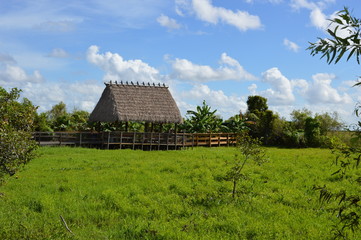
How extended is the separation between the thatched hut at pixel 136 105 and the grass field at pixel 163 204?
13.6 metres

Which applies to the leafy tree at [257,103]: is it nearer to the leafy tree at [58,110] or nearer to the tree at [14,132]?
the leafy tree at [58,110]

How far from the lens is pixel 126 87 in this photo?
106ft

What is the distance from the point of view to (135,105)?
30.5 metres

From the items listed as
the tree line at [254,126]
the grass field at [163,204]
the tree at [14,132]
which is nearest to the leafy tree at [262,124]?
the tree line at [254,126]

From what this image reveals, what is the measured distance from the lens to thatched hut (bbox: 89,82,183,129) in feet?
97.3

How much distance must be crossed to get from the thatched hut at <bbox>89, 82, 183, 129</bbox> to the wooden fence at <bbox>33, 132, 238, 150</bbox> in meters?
1.51

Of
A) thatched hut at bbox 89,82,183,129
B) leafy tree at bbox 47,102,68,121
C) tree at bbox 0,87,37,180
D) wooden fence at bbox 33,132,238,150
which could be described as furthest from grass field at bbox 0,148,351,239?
leafy tree at bbox 47,102,68,121

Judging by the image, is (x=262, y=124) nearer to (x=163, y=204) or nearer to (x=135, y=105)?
(x=135, y=105)

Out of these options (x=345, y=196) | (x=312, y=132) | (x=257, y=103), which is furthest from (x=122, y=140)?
(x=345, y=196)

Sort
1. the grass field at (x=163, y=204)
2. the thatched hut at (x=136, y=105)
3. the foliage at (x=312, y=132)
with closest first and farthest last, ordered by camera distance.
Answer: the grass field at (x=163, y=204)
the thatched hut at (x=136, y=105)
the foliage at (x=312, y=132)

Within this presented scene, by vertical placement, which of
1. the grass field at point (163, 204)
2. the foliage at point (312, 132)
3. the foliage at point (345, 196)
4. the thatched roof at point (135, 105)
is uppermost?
the thatched roof at point (135, 105)

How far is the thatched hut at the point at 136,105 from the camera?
29652 millimetres

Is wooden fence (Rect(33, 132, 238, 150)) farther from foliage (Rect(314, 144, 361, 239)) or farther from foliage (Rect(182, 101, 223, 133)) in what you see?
foliage (Rect(314, 144, 361, 239))

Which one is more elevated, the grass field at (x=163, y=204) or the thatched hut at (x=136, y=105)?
the thatched hut at (x=136, y=105)
